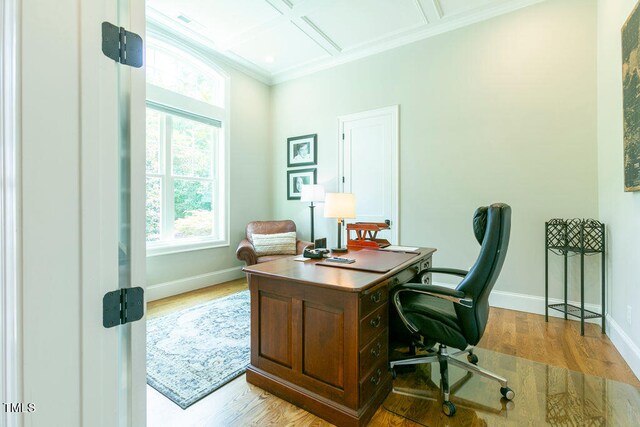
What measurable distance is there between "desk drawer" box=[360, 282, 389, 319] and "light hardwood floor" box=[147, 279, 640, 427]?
592 mm

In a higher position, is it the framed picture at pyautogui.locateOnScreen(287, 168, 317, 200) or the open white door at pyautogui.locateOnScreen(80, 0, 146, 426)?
the framed picture at pyautogui.locateOnScreen(287, 168, 317, 200)

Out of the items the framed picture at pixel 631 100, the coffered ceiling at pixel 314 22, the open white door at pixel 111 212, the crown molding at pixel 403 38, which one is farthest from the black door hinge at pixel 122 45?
the crown molding at pixel 403 38

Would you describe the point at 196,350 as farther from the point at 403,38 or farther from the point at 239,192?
the point at 403,38

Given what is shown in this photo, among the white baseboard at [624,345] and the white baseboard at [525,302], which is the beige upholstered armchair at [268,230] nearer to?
the white baseboard at [525,302]

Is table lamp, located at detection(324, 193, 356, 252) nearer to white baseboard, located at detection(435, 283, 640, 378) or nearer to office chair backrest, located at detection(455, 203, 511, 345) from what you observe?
office chair backrest, located at detection(455, 203, 511, 345)

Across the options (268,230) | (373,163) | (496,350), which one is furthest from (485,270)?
(268,230)

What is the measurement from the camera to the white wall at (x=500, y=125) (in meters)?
2.89

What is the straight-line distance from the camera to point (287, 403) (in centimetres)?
173

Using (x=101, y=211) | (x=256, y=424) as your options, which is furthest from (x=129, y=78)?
(x=256, y=424)

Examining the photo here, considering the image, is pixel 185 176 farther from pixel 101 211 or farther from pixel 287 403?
pixel 101 211

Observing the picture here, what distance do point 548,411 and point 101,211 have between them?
91.5 inches

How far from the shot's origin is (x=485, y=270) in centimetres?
158

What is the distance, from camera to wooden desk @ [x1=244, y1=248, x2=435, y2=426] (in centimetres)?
152

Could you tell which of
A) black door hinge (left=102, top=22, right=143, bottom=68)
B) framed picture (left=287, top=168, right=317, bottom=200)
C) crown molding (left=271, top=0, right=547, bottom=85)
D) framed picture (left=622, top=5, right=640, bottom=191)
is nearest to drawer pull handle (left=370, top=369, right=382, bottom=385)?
black door hinge (left=102, top=22, right=143, bottom=68)
